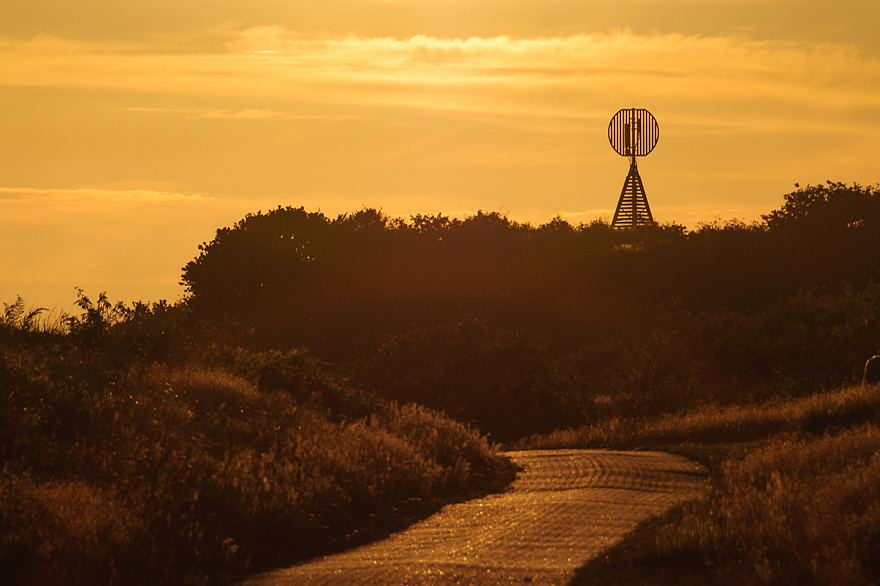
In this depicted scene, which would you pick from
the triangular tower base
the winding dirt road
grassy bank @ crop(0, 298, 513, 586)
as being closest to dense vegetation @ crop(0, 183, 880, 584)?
grassy bank @ crop(0, 298, 513, 586)

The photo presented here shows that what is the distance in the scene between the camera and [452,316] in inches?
2140

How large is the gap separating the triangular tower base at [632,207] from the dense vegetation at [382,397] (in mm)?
12251

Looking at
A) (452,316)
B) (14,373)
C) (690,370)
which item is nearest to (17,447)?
(14,373)

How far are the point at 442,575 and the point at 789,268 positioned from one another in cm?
4643

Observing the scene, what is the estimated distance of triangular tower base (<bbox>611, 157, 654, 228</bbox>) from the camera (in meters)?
69.8

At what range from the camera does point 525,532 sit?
1329 centimetres

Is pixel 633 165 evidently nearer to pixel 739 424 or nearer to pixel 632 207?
pixel 632 207

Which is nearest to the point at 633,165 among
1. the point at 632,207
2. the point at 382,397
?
the point at 632,207

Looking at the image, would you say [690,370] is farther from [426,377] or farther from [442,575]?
[442,575]

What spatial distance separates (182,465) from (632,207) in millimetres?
58592

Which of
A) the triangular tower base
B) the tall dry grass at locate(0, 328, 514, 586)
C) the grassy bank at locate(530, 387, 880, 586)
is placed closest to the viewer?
the grassy bank at locate(530, 387, 880, 586)

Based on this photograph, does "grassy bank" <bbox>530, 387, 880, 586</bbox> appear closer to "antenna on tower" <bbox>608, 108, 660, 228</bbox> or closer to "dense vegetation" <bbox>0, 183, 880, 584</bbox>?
"dense vegetation" <bbox>0, 183, 880, 584</bbox>

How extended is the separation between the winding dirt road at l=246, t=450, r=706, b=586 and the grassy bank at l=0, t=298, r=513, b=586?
864mm

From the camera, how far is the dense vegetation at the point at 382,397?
12539 millimetres
